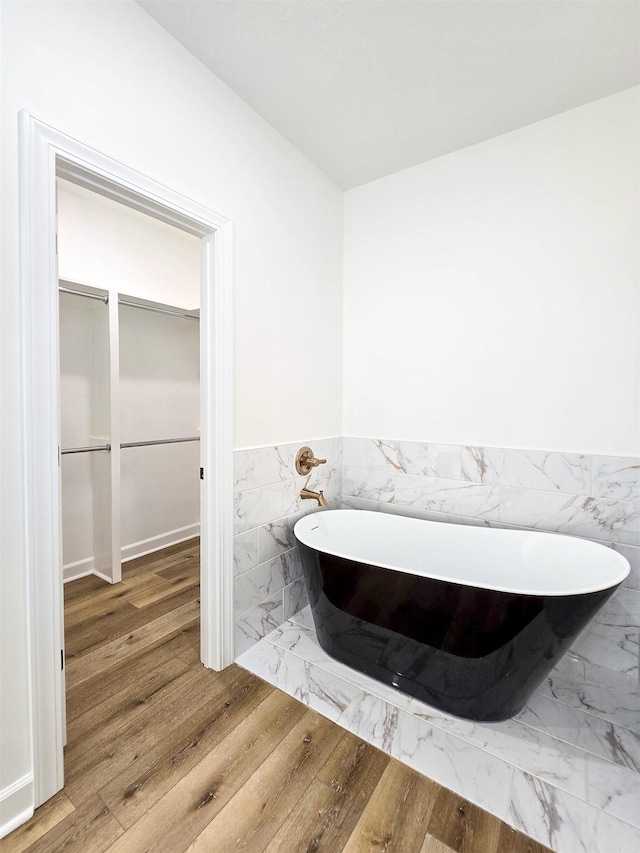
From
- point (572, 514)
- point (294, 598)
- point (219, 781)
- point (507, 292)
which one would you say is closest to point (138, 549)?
point (294, 598)

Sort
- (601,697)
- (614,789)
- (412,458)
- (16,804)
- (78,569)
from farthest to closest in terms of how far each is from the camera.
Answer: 1. (78,569)
2. (412,458)
3. (601,697)
4. (614,789)
5. (16,804)

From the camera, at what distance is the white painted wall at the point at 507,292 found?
175 cm

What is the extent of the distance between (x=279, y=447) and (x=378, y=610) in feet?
3.08

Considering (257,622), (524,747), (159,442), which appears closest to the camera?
(524,747)

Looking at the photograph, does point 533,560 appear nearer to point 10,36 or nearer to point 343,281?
point 343,281

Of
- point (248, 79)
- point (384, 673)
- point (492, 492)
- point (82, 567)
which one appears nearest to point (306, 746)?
point (384, 673)

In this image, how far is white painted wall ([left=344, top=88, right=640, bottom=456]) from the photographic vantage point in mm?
1753

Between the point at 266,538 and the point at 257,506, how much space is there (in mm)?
199

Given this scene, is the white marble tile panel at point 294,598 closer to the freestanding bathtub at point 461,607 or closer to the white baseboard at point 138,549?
the freestanding bathtub at point 461,607

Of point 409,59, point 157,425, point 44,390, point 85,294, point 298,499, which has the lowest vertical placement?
point 298,499

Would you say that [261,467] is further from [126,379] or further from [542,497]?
[126,379]

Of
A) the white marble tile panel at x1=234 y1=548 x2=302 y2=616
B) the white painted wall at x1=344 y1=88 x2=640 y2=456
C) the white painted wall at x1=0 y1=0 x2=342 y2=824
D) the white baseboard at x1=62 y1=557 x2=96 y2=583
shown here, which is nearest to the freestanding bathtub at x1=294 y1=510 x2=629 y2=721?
the white marble tile panel at x1=234 y1=548 x2=302 y2=616

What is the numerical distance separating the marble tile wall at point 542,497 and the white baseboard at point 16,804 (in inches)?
75.0

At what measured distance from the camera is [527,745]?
1.41m
